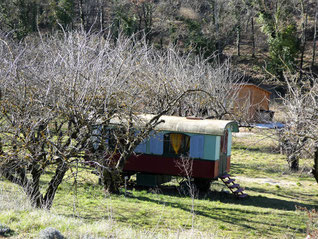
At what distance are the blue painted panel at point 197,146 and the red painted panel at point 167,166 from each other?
22 centimetres

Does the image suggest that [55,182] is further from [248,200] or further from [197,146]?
[248,200]

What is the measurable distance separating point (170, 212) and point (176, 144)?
4822mm

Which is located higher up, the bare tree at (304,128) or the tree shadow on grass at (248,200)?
the bare tree at (304,128)

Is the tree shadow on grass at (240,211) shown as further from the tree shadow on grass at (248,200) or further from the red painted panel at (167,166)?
the red painted panel at (167,166)

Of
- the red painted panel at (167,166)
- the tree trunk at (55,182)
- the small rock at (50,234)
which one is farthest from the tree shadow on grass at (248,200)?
the small rock at (50,234)

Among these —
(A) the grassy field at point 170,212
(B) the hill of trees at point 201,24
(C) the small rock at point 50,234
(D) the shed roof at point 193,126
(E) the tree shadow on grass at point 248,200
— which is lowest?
(E) the tree shadow on grass at point 248,200

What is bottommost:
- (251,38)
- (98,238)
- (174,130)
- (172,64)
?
(98,238)

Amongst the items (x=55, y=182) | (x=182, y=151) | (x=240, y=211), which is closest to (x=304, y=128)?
(x=240, y=211)

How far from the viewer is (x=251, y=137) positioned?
100 ft

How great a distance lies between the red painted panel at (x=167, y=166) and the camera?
55.4 feet

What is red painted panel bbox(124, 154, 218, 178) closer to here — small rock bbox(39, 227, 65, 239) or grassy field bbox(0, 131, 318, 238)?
grassy field bbox(0, 131, 318, 238)

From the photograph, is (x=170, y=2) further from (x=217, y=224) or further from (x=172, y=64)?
(x=217, y=224)

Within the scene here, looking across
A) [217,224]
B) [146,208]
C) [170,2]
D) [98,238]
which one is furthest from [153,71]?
[170,2]

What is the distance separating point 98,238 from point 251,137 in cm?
2484
